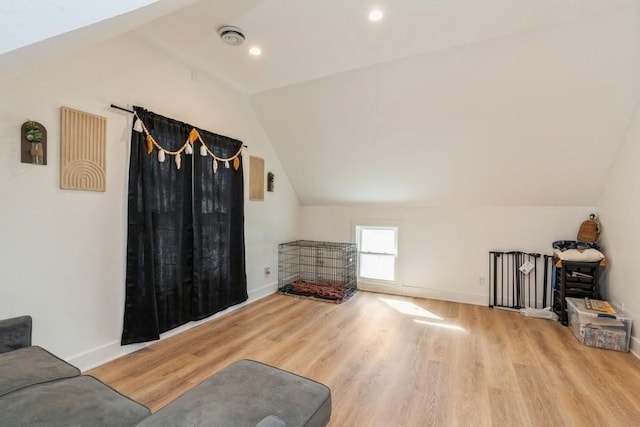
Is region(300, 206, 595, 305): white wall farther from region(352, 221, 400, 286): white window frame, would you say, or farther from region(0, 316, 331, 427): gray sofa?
region(0, 316, 331, 427): gray sofa

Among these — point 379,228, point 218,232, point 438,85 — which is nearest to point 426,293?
point 379,228

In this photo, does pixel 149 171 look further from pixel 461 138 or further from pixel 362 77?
pixel 461 138

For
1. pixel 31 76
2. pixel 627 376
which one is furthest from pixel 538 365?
pixel 31 76

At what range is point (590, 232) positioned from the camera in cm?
334

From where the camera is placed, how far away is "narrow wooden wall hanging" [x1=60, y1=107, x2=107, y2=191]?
2117 millimetres

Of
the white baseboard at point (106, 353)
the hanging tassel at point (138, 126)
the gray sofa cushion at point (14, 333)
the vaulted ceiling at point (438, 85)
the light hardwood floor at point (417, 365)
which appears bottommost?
the light hardwood floor at point (417, 365)

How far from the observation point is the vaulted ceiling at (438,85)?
2156 millimetres

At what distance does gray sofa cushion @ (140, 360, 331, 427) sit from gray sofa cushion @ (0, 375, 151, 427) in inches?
5.6

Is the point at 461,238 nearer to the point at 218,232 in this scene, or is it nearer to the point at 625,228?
the point at 625,228

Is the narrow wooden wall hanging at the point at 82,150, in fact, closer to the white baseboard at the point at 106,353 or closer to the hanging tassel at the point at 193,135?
the hanging tassel at the point at 193,135

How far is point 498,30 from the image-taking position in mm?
2303

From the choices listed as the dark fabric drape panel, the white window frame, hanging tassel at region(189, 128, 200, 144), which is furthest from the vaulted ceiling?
the dark fabric drape panel

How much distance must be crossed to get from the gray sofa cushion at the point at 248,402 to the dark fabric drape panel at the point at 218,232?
1.78 metres

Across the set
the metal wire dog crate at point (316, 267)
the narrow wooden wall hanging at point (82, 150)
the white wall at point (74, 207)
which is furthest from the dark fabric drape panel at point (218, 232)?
the metal wire dog crate at point (316, 267)
